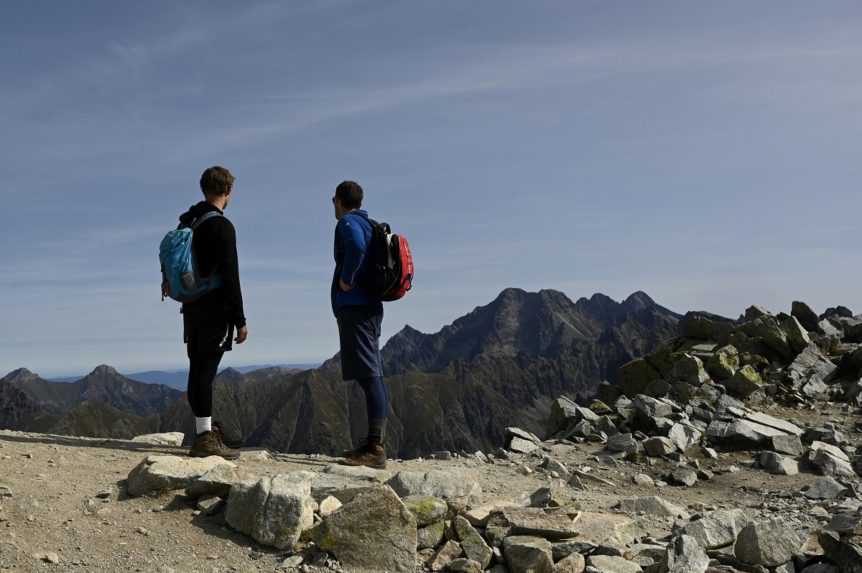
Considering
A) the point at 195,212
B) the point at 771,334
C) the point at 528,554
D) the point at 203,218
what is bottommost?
the point at 528,554

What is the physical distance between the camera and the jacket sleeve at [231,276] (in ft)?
29.8

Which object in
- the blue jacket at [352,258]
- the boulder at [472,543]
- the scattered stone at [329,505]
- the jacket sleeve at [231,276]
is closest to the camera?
the boulder at [472,543]

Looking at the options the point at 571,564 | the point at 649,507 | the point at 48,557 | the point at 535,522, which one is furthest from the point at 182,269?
the point at 649,507

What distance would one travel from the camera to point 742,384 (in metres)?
19.1

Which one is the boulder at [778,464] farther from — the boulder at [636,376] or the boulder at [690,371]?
the boulder at [636,376]

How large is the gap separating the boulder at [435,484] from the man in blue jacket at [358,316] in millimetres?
1297

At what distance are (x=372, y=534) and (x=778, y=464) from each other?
32.2 feet

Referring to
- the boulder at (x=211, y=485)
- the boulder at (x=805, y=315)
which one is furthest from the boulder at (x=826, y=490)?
the boulder at (x=805, y=315)

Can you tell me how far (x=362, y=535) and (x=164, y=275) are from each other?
4.33m

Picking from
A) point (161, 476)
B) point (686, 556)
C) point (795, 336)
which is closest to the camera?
point (686, 556)

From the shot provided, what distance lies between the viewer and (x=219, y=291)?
924 cm

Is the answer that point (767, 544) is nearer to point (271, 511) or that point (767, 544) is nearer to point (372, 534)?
point (372, 534)

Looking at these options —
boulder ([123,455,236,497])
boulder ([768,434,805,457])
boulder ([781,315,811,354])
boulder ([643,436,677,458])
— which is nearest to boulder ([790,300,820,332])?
boulder ([781,315,811,354])

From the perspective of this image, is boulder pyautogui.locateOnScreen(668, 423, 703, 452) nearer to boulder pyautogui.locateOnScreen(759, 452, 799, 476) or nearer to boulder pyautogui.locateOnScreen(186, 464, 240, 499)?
boulder pyautogui.locateOnScreen(759, 452, 799, 476)
